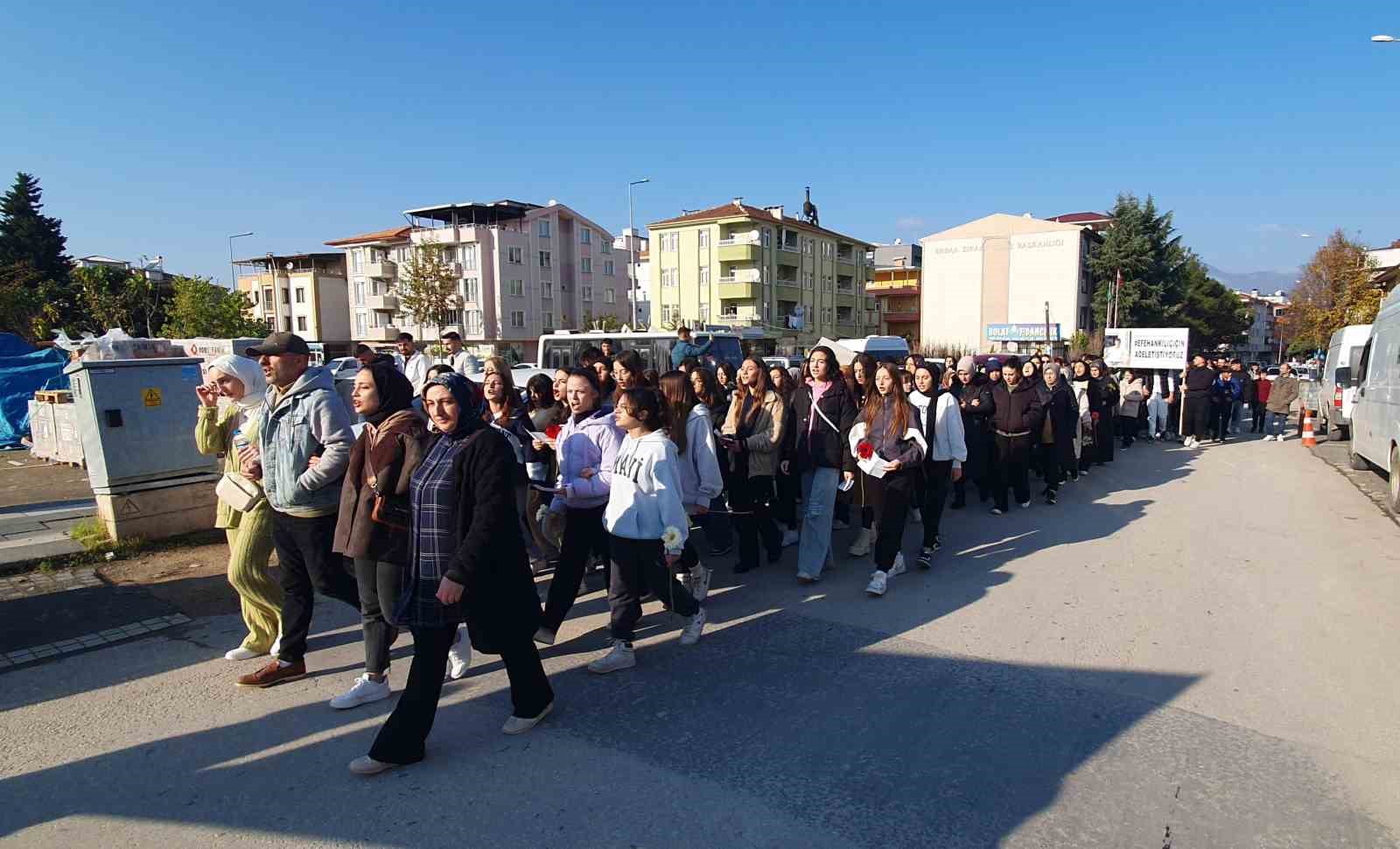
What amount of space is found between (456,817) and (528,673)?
80 cm

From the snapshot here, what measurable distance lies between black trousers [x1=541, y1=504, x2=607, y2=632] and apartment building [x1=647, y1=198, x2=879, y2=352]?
4963 cm

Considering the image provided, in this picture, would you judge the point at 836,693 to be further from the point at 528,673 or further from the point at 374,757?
the point at 374,757

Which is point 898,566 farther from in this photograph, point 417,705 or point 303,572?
point 303,572

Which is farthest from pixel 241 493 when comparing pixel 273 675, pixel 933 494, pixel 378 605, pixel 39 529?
pixel 39 529

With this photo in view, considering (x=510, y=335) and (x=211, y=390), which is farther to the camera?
(x=510, y=335)

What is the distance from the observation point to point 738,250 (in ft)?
185

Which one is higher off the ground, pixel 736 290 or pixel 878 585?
pixel 736 290

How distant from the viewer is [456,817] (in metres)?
3.16

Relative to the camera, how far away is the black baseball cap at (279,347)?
431 centimetres

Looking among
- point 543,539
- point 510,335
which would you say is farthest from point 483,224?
point 543,539

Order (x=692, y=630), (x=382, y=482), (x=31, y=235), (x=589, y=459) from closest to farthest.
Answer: (x=382, y=482), (x=589, y=459), (x=692, y=630), (x=31, y=235)

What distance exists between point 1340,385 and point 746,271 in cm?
4388

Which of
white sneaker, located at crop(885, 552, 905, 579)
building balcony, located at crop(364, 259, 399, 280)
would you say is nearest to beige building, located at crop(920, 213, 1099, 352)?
building balcony, located at crop(364, 259, 399, 280)

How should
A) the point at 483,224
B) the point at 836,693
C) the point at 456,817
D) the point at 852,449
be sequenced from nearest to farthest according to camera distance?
1. the point at 456,817
2. the point at 836,693
3. the point at 852,449
4. the point at 483,224
